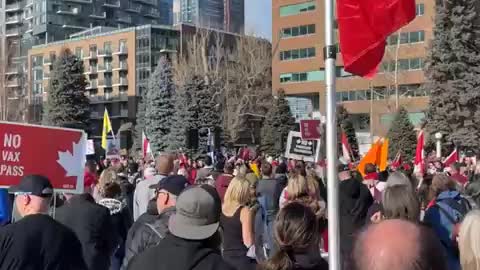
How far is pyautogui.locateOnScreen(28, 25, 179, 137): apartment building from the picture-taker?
369 feet

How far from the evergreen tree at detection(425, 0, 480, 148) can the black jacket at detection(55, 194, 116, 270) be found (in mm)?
39631

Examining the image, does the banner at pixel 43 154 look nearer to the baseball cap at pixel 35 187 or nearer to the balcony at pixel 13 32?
the baseball cap at pixel 35 187

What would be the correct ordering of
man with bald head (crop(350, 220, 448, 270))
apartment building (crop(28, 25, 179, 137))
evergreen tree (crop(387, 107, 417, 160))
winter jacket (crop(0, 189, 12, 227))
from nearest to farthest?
man with bald head (crop(350, 220, 448, 270)), winter jacket (crop(0, 189, 12, 227)), evergreen tree (crop(387, 107, 417, 160)), apartment building (crop(28, 25, 179, 137))

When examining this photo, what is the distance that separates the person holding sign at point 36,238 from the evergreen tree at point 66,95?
6933cm

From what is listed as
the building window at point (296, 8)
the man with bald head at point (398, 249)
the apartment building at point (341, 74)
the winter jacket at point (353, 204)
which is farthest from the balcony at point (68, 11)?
the man with bald head at point (398, 249)

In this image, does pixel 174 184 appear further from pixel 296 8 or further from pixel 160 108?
pixel 296 8

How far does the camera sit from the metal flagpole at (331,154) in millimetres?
4328

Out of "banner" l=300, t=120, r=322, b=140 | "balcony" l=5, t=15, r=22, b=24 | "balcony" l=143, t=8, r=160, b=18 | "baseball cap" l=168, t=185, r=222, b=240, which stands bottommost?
"baseball cap" l=168, t=185, r=222, b=240

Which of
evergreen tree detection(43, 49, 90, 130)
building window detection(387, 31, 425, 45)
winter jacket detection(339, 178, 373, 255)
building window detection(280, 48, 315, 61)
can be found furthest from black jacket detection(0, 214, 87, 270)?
building window detection(280, 48, 315, 61)

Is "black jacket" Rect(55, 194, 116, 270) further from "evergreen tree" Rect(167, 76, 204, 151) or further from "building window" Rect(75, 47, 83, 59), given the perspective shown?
"building window" Rect(75, 47, 83, 59)

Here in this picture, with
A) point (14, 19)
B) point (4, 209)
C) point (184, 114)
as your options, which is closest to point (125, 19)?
point (14, 19)

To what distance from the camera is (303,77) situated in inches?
3231

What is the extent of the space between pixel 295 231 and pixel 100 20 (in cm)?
15112

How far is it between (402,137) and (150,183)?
44.0m
